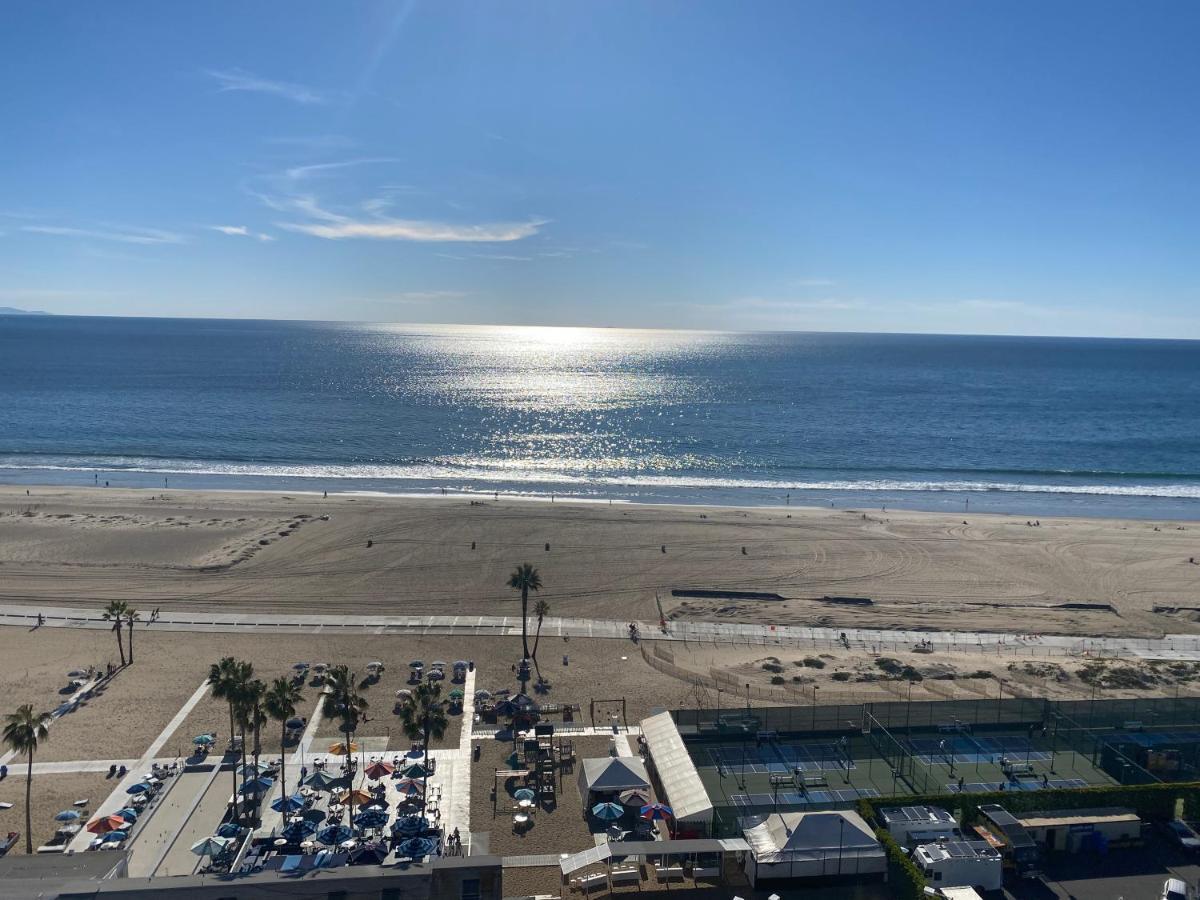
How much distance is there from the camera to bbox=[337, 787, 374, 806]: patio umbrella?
99.0ft

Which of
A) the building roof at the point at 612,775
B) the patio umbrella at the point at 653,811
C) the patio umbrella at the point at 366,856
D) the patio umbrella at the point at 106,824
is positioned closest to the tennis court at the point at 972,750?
the patio umbrella at the point at 653,811

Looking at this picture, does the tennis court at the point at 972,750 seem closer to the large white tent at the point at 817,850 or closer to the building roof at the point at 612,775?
the large white tent at the point at 817,850

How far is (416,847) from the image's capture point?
26.1 meters

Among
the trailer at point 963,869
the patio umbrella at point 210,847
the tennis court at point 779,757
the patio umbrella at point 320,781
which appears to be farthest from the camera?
the tennis court at point 779,757

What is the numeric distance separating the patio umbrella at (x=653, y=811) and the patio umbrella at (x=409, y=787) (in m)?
8.65

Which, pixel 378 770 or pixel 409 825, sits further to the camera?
pixel 378 770

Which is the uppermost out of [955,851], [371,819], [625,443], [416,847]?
[625,443]

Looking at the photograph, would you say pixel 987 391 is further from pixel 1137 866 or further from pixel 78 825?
pixel 78 825

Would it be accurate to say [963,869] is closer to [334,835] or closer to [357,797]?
[334,835]

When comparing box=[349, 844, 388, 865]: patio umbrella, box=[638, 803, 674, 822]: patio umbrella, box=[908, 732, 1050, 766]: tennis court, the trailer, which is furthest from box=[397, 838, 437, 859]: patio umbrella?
box=[908, 732, 1050, 766]: tennis court

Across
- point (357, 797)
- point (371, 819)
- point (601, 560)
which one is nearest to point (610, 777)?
point (371, 819)

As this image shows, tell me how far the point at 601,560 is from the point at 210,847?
126 ft

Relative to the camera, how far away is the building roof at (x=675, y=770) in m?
28.1

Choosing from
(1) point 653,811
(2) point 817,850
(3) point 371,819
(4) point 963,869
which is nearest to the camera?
(4) point 963,869
